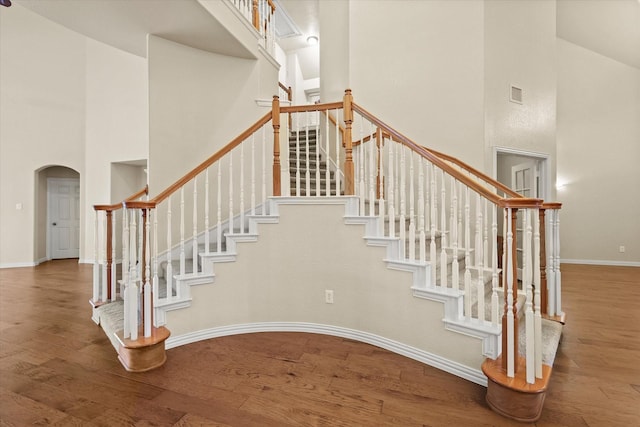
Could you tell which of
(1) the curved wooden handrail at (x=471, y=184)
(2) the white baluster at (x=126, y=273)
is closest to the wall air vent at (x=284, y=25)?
(1) the curved wooden handrail at (x=471, y=184)

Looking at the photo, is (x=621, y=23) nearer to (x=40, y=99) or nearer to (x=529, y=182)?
(x=529, y=182)

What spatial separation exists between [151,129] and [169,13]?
47.7 inches

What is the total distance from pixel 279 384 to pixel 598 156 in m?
7.08

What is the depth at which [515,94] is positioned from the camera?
13.2ft

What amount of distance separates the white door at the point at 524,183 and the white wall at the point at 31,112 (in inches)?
315

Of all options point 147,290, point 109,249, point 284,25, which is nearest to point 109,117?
point 109,249

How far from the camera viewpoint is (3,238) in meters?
5.78

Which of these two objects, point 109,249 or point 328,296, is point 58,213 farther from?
point 328,296

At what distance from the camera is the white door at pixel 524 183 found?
14.2 ft

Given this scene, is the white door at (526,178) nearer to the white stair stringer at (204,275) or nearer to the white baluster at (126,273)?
the white stair stringer at (204,275)

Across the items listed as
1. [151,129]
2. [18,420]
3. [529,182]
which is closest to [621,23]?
[529,182]

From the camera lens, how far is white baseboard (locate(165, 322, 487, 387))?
6.47ft

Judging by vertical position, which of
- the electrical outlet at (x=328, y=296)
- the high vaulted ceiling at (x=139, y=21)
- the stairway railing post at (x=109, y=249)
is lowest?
the electrical outlet at (x=328, y=296)

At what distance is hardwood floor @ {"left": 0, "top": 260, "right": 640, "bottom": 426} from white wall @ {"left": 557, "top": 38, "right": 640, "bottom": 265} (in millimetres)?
3700
